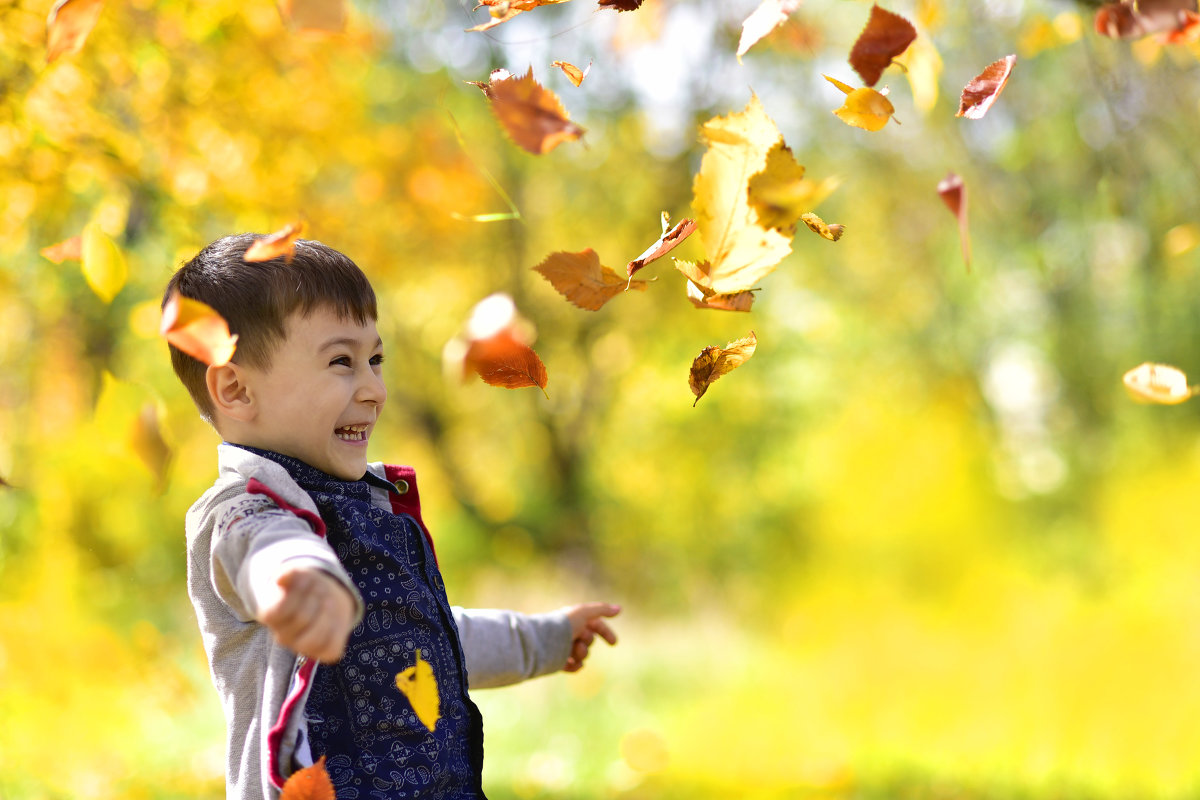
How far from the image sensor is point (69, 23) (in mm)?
1375

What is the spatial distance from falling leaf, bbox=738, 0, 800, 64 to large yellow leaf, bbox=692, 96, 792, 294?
0.16 meters

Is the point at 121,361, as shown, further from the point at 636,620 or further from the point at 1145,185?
the point at 1145,185

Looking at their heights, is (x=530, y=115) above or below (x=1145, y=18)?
below

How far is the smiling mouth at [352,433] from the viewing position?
1.49 meters

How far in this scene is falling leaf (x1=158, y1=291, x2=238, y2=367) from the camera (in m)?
1.18

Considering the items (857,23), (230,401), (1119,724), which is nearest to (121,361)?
(230,401)

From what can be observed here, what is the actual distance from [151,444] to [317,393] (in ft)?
1.98

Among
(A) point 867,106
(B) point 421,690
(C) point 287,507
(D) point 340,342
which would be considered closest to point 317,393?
(D) point 340,342

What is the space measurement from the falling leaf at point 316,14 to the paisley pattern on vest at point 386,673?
58cm

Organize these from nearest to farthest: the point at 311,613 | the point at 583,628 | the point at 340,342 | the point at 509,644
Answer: the point at 311,613 < the point at 340,342 < the point at 509,644 < the point at 583,628

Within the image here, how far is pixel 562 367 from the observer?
28.9 ft

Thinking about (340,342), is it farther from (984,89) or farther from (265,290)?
(984,89)

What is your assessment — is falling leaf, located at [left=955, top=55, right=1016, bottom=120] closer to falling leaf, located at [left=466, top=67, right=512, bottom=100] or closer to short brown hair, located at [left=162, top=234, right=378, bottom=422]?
falling leaf, located at [left=466, top=67, right=512, bottom=100]

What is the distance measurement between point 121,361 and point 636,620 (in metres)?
4.15
